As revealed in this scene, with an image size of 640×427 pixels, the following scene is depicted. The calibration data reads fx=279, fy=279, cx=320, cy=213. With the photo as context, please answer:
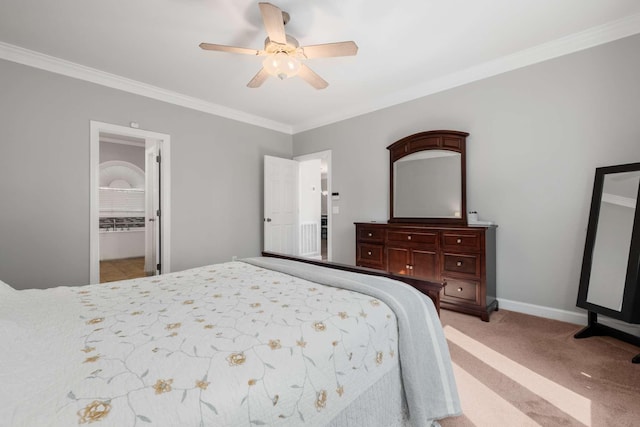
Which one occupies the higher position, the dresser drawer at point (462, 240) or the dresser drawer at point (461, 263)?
the dresser drawer at point (462, 240)

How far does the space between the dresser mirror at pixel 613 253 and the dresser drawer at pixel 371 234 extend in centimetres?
190

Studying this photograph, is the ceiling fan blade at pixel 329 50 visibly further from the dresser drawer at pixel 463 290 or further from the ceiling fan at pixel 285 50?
the dresser drawer at pixel 463 290

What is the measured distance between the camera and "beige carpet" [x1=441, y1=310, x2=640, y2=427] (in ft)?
4.91

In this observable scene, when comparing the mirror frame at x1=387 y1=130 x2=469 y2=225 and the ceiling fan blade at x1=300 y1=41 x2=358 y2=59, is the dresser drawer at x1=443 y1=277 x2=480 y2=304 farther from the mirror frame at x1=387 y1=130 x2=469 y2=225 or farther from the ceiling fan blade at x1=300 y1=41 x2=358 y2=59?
the ceiling fan blade at x1=300 y1=41 x2=358 y2=59

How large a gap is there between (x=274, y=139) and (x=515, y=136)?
3.62 metres

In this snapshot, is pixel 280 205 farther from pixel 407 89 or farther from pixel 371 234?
pixel 407 89

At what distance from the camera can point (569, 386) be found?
174 centimetres

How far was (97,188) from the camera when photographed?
325 cm

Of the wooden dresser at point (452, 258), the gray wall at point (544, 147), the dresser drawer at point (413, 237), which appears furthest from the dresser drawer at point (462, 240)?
the gray wall at point (544, 147)

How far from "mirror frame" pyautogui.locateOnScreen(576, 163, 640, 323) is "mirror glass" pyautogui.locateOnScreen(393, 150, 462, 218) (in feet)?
3.71

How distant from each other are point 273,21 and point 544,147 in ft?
9.18

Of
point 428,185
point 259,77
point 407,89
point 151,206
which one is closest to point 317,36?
point 259,77

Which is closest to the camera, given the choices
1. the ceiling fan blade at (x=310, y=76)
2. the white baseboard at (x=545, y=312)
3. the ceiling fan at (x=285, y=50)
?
the ceiling fan at (x=285, y=50)

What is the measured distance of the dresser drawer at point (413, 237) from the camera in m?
3.09
